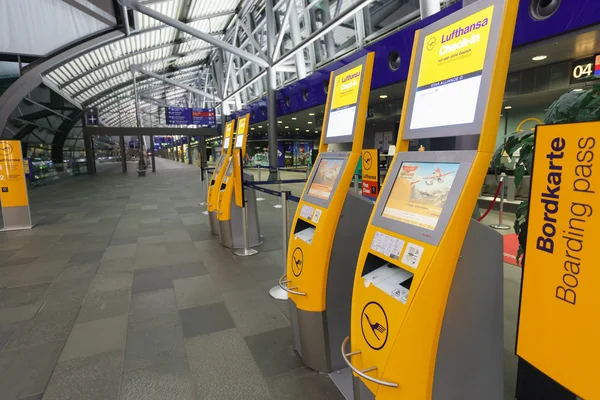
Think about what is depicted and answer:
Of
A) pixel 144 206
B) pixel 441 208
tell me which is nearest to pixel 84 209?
pixel 144 206

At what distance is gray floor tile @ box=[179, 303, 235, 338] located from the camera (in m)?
2.65

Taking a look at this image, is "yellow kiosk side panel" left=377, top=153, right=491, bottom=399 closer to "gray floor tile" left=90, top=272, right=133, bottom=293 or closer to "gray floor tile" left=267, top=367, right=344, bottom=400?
"gray floor tile" left=267, top=367, right=344, bottom=400

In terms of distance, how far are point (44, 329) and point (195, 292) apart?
1.25 m

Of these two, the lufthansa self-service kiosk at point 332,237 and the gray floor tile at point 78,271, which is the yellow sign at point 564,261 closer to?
the lufthansa self-service kiosk at point 332,237

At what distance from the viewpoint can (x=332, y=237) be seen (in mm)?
2008

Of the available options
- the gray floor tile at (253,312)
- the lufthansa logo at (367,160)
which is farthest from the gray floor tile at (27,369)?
the lufthansa logo at (367,160)

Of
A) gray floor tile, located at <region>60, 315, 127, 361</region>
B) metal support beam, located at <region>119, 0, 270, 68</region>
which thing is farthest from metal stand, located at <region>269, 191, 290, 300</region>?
metal support beam, located at <region>119, 0, 270, 68</region>

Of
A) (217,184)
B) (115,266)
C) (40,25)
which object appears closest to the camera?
(115,266)

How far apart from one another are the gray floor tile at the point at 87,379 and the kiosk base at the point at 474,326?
6.24ft

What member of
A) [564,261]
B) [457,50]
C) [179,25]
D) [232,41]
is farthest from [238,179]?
[232,41]

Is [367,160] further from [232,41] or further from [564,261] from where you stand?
[232,41]

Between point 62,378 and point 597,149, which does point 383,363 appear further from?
point 62,378

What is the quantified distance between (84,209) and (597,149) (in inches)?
380

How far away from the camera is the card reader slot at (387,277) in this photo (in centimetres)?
133
